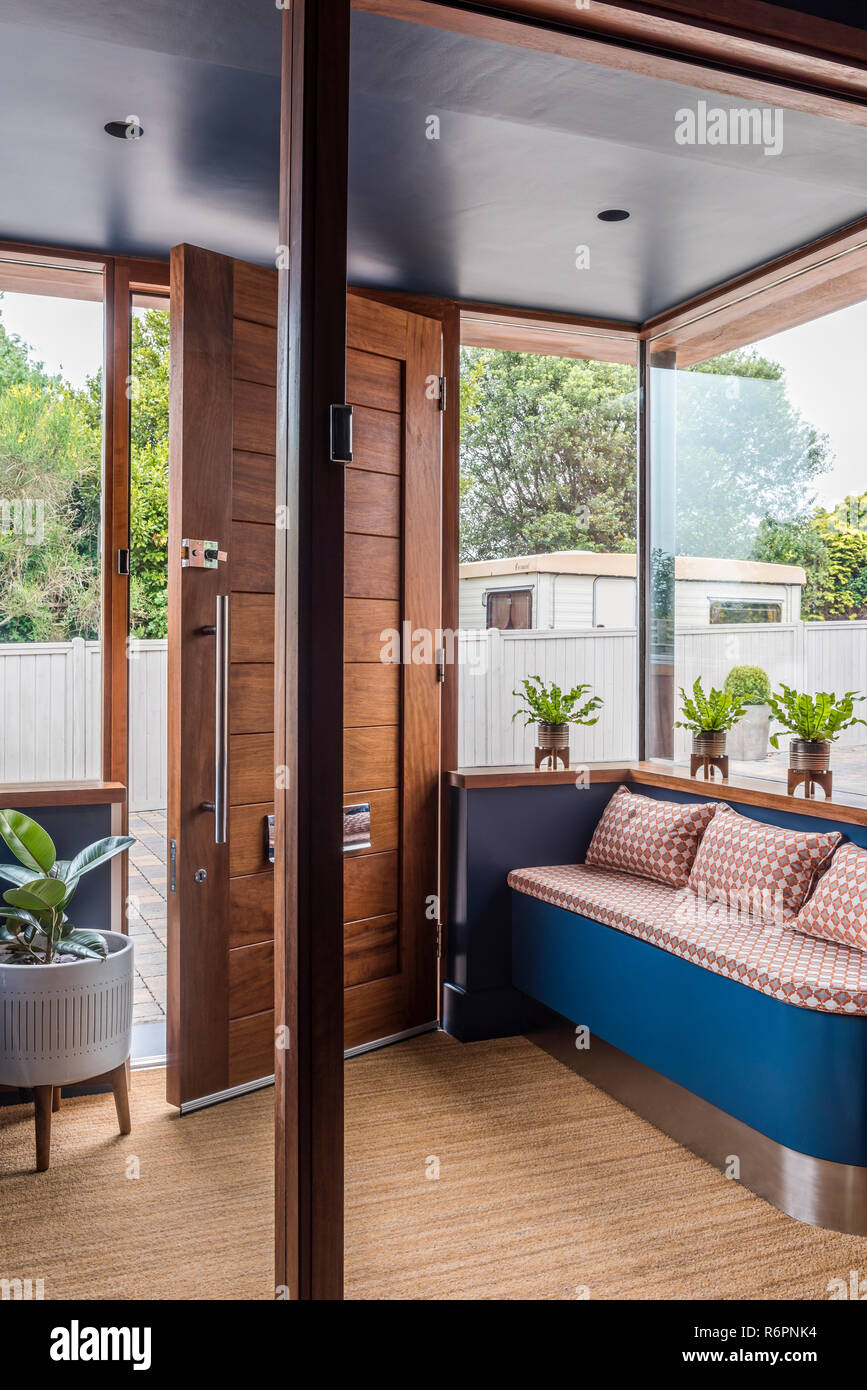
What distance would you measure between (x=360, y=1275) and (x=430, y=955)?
1379 mm

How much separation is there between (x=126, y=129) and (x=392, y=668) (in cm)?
159

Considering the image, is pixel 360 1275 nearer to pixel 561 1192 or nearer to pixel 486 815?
pixel 561 1192

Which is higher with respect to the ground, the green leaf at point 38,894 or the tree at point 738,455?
the tree at point 738,455

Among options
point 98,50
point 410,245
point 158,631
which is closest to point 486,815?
point 158,631

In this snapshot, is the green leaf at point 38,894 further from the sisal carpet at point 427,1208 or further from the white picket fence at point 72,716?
the sisal carpet at point 427,1208

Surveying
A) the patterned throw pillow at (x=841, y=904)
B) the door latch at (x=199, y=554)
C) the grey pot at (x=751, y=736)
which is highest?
the door latch at (x=199, y=554)

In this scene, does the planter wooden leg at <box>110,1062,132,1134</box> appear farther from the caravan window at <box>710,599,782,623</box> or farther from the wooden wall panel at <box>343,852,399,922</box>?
the caravan window at <box>710,599,782,623</box>

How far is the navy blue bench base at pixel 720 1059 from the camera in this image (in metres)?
2.12

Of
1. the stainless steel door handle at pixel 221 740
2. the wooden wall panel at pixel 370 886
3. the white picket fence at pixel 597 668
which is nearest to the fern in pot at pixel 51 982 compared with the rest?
the stainless steel door handle at pixel 221 740

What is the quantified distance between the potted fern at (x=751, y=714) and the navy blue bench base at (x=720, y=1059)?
0.81 metres

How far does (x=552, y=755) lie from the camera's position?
11.4ft

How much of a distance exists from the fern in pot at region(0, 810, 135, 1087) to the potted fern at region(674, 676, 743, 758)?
6.07ft

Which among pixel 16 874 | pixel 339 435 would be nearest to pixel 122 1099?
pixel 16 874

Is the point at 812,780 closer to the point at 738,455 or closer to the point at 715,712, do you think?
the point at 715,712
